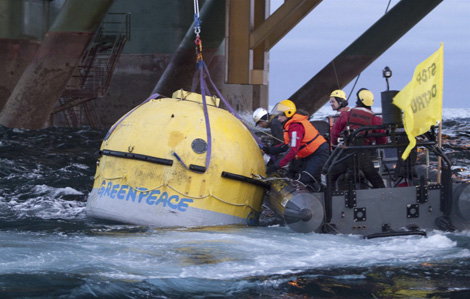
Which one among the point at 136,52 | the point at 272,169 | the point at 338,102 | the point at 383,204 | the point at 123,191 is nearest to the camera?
Result: the point at 383,204

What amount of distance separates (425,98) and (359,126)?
1.39 metres

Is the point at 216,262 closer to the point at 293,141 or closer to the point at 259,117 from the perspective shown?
the point at 293,141

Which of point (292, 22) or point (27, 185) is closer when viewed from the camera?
point (27, 185)

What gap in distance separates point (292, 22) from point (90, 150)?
6293 millimetres

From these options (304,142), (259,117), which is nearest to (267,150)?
(304,142)

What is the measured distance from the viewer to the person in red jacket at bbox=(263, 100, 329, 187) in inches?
416

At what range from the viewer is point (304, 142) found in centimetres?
1064

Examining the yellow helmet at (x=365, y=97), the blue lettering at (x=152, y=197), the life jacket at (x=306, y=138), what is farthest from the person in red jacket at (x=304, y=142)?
the blue lettering at (x=152, y=197)

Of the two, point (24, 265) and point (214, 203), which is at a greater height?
point (214, 203)

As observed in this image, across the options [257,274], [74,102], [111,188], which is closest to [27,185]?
[111,188]

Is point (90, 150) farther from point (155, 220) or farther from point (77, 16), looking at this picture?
point (155, 220)

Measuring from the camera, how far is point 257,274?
7656 mm

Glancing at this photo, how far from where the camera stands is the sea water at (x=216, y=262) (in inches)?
283

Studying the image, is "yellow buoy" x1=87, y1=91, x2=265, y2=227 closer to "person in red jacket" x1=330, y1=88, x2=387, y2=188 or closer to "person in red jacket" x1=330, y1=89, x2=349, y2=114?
"person in red jacket" x1=330, y1=88, x2=387, y2=188
